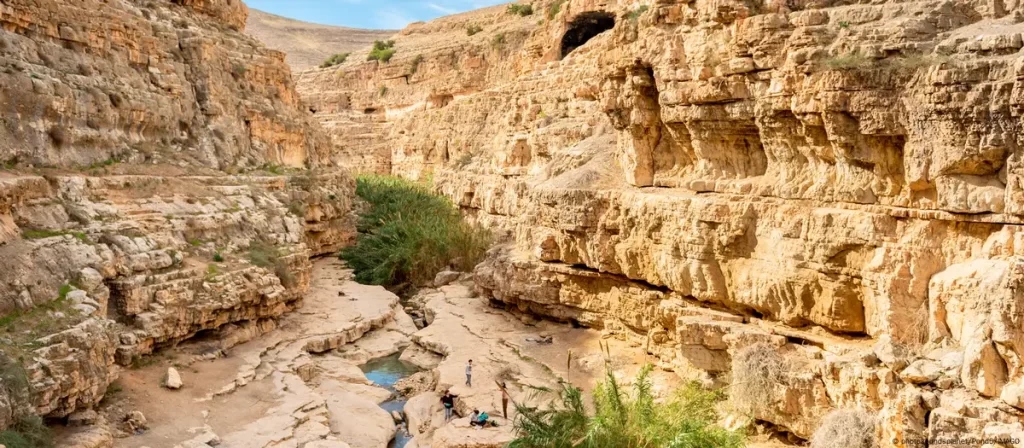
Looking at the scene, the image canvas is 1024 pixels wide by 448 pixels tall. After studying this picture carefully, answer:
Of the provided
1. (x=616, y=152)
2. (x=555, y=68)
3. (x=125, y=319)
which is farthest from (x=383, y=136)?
(x=125, y=319)

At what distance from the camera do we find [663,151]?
16.0 m

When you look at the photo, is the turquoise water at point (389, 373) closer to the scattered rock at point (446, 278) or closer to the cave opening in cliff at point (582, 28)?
the scattered rock at point (446, 278)

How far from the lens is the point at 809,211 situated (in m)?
11.6

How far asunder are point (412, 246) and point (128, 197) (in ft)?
34.5

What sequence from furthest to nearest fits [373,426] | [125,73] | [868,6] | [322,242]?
[322,242] → [125,73] → [373,426] → [868,6]

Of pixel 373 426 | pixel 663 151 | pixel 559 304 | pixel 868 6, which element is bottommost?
pixel 373 426

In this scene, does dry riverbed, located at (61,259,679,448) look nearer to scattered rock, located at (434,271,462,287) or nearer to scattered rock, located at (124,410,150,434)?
scattered rock, located at (124,410,150,434)

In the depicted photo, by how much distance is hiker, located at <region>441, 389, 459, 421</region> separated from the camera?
46.4 feet

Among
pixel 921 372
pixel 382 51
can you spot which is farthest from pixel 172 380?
pixel 382 51

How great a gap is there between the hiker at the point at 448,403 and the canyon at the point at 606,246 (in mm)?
180

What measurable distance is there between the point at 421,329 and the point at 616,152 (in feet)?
21.0

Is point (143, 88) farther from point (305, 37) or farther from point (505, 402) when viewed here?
point (305, 37)

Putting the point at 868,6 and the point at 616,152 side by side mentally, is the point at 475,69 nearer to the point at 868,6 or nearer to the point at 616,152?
the point at 616,152

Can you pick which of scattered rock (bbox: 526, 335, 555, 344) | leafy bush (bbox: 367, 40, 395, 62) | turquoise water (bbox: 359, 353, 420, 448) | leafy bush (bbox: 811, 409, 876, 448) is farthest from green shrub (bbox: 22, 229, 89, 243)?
leafy bush (bbox: 367, 40, 395, 62)
